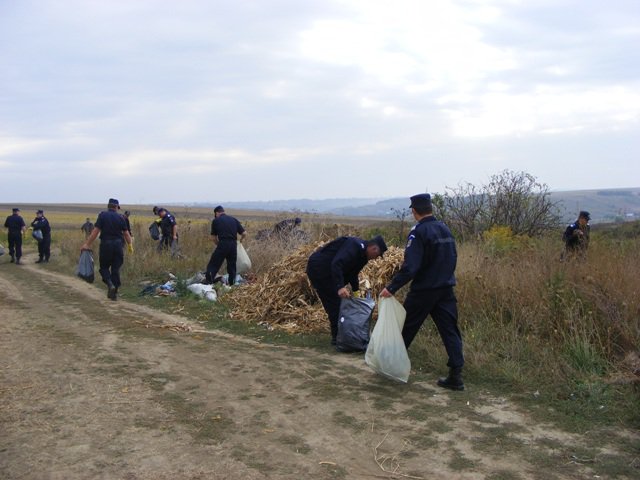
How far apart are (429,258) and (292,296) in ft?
13.2

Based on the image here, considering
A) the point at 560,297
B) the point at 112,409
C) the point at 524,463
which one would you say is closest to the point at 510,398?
the point at 524,463

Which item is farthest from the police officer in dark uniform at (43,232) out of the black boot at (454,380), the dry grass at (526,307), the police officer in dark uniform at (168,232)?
the black boot at (454,380)

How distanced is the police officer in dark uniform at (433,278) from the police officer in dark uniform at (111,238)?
6626mm

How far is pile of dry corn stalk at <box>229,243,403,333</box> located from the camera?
27.5 feet

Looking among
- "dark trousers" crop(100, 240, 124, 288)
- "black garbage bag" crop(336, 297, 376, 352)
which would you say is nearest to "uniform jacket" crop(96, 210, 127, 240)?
"dark trousers" crop(100, 240, 124, 288)

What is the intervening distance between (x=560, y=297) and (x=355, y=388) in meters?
2.65

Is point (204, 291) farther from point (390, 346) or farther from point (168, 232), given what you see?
point (390, 346)

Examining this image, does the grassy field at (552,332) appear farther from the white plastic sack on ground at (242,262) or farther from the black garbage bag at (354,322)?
the white plastic sack on ground at (242,262)

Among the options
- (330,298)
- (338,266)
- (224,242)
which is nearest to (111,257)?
(224,242)

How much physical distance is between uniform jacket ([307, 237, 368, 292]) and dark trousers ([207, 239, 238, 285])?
169 inches

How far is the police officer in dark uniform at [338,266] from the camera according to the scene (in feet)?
21.6

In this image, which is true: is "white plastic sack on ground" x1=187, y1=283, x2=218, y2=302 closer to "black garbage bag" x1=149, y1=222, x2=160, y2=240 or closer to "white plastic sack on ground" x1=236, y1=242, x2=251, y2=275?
"white plastic sack on ground" x1=236, y1=242, x2=251, y2=275

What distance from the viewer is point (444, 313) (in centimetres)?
557

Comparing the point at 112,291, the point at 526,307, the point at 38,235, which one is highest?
the point at 38,235
